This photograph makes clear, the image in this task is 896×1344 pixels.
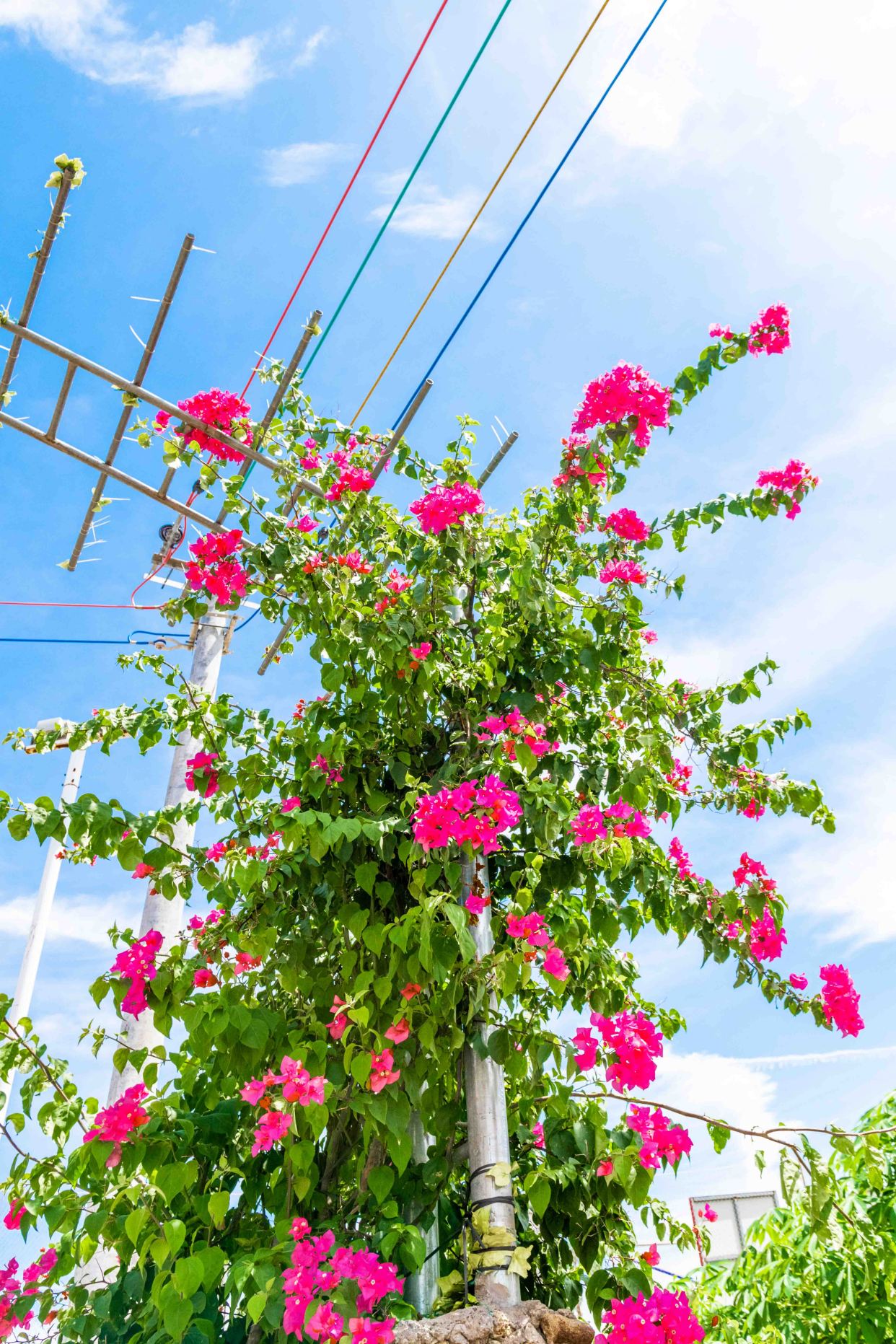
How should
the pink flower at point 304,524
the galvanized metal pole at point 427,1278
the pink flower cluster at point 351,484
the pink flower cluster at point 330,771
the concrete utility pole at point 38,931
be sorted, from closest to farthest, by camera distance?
the galvanized metal pole at point 427,1278 → the pink flower cluster at point 330,771 → the pink flower at point 304,524 → the pink flower cluster at point 351,484 → the concrete utility pole at point 38,931

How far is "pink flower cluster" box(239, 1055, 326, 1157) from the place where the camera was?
1.78 metres

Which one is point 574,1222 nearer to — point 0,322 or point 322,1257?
point 322,1257

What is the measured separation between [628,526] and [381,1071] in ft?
5.35

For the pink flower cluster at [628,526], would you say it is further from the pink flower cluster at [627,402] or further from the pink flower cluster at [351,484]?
the pink flower cluster at [351,484]

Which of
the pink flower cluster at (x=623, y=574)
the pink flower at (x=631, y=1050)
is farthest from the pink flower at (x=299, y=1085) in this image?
the pink flower cluster at (x=623, y=574)

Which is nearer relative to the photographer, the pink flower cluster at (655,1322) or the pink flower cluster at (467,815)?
the pink flower cluster at (655,1322)

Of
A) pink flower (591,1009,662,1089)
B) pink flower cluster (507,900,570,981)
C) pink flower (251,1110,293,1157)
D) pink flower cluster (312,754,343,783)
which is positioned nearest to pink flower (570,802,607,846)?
pink flower cluster (507,900,570,981)

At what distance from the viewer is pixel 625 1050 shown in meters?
1.97

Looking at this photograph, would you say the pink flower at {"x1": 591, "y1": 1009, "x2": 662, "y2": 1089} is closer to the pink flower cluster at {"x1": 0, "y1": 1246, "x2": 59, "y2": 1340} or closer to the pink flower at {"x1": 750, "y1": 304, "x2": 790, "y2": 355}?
the pink flower cluster at {"x1": 0, "y1": 1246, "x2": 59, "y2": 1340}

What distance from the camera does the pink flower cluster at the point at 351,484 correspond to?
2.74 meters

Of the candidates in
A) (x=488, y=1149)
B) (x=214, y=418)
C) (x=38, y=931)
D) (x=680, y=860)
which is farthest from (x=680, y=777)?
(x=38, y=931)

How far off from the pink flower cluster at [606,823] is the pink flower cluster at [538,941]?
0.29 m

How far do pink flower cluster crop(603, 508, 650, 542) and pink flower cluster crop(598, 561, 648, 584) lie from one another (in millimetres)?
86

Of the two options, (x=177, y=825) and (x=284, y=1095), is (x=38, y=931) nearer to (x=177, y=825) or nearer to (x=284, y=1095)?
(x=177, y=825)
